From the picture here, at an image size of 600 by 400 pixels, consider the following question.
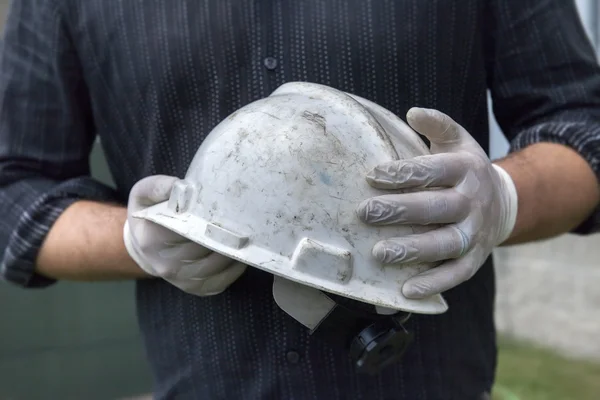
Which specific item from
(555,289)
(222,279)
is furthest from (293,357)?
(555,289)

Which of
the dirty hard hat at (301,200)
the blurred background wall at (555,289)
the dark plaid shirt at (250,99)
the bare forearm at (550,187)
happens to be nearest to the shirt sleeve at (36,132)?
the dark plaid shirt at (250,99)

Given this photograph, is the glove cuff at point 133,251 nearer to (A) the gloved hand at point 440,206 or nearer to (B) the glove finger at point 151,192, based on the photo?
(B) the glove finger at point 151,192

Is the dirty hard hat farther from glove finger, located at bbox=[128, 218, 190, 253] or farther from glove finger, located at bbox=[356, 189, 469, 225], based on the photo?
glove finger, located at bbox=[128, 218, 190, 253]

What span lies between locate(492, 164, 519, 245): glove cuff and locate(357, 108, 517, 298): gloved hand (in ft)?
0.27

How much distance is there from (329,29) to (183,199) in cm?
57

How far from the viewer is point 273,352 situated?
1666 mm

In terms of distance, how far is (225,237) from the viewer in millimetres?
1180

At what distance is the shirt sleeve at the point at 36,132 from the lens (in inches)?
71.2

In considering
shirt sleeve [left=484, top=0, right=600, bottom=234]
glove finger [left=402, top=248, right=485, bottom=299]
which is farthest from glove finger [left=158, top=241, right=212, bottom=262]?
shirt sleeve [left=484, top=0, right=600, bottom=234]

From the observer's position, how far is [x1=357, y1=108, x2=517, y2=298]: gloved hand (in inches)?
47.3

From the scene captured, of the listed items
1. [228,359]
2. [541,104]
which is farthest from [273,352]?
[541,104]

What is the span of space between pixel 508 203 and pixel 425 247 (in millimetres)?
376

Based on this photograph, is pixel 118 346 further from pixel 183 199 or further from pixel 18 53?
pixel 183 199

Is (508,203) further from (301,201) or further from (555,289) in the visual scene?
(555,289)
